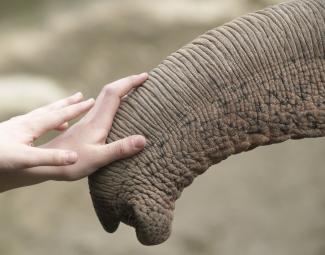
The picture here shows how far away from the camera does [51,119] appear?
128cm

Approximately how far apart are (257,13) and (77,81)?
70.2 inches

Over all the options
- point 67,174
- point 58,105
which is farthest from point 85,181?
point 67,174

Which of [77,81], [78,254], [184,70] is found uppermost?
[184,70]

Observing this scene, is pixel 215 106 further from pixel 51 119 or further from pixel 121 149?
pixel 51 119

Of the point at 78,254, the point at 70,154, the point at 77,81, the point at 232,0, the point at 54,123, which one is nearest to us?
the point at 70,154

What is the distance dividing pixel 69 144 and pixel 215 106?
236 millimetres

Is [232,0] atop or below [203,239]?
atop

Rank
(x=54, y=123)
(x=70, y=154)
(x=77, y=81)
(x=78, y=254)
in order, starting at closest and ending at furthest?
(x=70, y=154) → (x=54, y=123) → (x=78, y=254) → (x=77, y=81)

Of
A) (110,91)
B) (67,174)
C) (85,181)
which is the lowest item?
(85,181)

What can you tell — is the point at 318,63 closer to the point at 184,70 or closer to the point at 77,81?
the point at 184,70

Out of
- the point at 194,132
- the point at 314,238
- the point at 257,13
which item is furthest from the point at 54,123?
the point at 314,238

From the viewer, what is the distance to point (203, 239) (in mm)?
2826

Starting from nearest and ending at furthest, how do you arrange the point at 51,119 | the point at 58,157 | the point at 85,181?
the point at 58,157
the point at 51,119
the point at 85,181

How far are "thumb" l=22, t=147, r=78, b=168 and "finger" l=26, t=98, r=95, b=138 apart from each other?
3.3 inches
